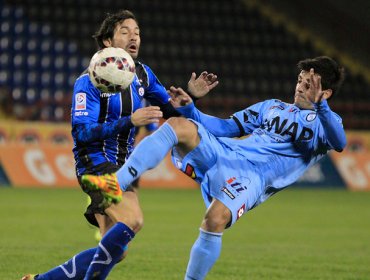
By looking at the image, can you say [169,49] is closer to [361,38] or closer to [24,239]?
[361,38]

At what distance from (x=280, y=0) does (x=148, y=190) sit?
9.49m

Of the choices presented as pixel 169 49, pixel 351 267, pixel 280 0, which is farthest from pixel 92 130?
pixel 280 0

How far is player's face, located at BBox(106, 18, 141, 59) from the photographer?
525cm

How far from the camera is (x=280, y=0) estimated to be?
903 inches

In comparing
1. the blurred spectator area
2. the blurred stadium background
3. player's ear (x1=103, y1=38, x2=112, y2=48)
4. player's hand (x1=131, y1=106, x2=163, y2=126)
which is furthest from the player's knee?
the blurred spectator area

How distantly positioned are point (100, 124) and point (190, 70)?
1604 cm

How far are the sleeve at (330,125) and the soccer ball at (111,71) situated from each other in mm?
1183

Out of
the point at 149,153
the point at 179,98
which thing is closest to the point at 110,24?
the point at 179,98

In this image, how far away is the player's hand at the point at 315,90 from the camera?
4.82 meters

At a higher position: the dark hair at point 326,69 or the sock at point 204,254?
the dark hair at point 326,69

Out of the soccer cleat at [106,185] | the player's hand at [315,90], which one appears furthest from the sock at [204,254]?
the player's hand at [315,90]

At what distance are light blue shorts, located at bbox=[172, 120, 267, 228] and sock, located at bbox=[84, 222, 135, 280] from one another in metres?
0.63

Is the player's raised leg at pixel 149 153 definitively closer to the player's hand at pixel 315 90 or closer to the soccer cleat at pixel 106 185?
the soccer cleat at pixel 106 185

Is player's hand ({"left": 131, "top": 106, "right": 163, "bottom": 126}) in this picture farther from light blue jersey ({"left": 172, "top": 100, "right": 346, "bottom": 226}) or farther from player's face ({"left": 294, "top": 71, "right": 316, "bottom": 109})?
player's face ({"left": 294, "top": 71, "right": 316, "bottom": 109})
